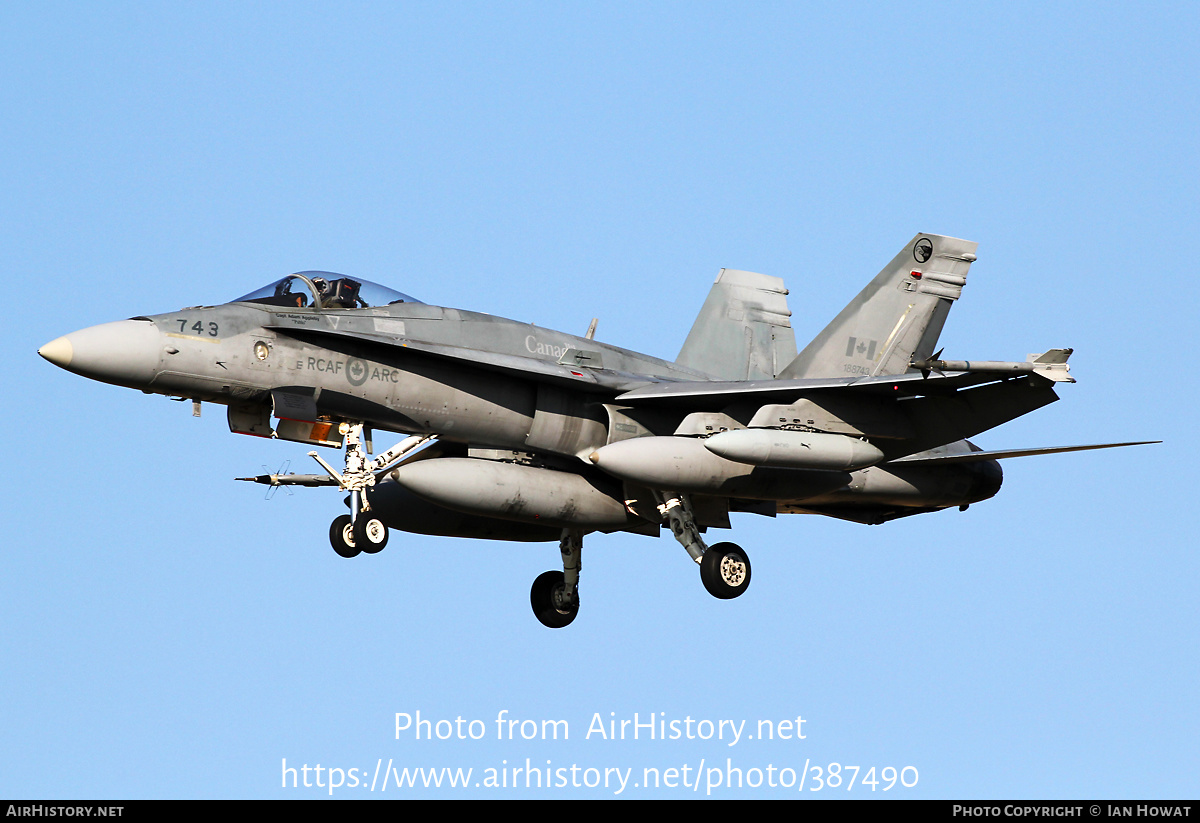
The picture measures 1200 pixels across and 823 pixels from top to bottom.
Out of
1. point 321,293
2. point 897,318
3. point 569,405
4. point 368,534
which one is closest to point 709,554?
point 569,405

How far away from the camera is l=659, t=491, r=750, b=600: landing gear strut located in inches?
730

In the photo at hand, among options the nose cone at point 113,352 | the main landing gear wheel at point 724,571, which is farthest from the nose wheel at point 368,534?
the main landing gear wheel at point 724,571

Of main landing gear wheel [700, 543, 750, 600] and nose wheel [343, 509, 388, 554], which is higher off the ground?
main landing gear wheel [700, 543, 750, 600]

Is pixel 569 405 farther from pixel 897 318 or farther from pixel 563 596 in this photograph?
pixel 897 318

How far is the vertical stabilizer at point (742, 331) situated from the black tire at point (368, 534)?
6.55m

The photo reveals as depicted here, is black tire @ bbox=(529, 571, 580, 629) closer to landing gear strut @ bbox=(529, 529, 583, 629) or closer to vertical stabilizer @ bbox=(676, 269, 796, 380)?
landing gear strut @ bbox=(529, 529, 583, 629)

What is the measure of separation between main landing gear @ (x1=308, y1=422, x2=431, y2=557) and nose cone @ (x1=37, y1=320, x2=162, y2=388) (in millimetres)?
2213

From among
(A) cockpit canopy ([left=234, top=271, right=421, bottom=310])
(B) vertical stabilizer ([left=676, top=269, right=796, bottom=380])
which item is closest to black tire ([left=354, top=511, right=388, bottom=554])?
(A) cockpit canopy ([left=234, top=271, right=421, bottom=310])

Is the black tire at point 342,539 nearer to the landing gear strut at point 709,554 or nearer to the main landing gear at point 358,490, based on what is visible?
the main landing gear at point 358,490

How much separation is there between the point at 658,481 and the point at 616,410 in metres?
1.44

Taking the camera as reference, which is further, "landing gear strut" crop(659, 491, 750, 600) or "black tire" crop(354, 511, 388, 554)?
"landing gear strut" crop(659, 491, 750, 600)

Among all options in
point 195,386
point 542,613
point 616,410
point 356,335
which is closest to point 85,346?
point 195,386
